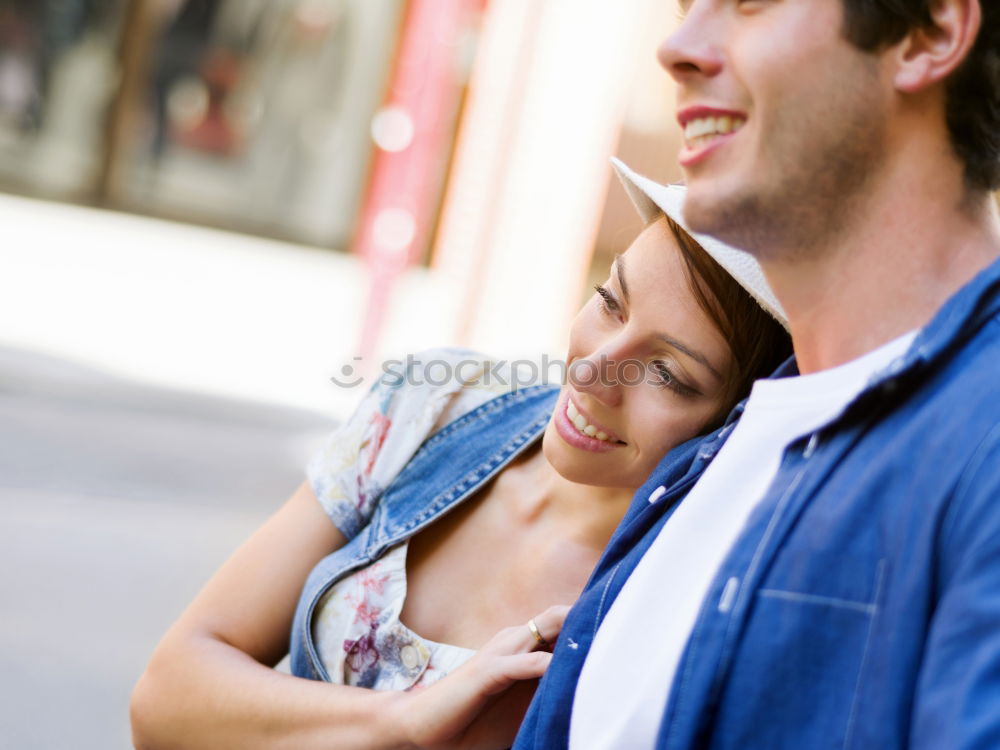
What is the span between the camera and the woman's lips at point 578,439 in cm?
160

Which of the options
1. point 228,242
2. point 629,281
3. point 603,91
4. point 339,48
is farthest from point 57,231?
point 629,281

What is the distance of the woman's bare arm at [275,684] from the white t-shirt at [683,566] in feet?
0.54

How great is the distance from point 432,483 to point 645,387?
361mm

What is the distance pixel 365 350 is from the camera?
6.38 metres

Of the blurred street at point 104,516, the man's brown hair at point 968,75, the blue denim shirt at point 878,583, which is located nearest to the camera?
the blue denim shirt at point 878,583

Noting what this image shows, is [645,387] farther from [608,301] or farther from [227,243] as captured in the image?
[227,243]

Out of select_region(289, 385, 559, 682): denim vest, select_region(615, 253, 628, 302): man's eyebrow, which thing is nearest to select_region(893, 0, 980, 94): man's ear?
select_region(615, 253, 628, 302): man's eyebrow

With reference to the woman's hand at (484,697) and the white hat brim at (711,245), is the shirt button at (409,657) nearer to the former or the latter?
the woman's hand at (484,697)

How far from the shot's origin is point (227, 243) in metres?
9.50

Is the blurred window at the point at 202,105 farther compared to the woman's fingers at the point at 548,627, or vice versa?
the blurred window at the point at 202,105

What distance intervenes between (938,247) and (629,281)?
0.54 metres

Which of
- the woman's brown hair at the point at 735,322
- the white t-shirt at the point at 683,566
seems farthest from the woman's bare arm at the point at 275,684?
the woman's brown hair at the point at 735,322

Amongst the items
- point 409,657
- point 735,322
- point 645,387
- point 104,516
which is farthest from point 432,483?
point 104,516

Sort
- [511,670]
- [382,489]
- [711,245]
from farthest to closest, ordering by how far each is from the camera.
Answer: [382,489], [711,245], [511,670]
